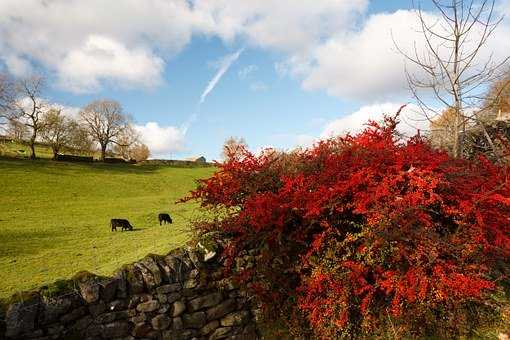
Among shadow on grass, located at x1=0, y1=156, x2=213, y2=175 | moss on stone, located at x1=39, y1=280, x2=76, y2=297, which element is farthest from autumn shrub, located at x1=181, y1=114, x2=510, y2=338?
shadow on grass, located at x1=0, y1=156, x2=213, y2=175

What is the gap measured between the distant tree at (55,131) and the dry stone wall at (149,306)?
4880 cm

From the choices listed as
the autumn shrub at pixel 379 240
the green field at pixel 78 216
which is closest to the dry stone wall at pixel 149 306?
the autumn shrub at pixel 379 240

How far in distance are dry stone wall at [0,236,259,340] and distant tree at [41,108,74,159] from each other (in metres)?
48.8

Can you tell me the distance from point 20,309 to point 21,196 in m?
26.6

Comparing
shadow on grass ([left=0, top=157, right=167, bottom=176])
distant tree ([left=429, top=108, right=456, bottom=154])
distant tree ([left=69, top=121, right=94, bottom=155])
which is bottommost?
shadow on grass ([left=0, top=157, right=167, bottom=176])

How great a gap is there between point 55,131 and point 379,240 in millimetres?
53313

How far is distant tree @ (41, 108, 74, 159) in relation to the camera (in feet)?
168

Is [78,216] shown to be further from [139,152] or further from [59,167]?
[139,152]

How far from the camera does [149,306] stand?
7.93m

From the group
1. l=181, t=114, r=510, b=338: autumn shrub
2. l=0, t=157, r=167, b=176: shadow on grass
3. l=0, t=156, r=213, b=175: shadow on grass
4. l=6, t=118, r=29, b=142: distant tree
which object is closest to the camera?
l=181, t=114, r=510, b=338: autumn shrub

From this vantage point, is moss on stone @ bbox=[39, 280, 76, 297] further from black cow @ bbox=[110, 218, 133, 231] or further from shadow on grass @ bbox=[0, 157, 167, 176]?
shadow on grass @ bbox=[0, 157, 167, 176]

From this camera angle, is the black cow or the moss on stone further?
the black cow

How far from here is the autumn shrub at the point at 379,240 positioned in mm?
7668

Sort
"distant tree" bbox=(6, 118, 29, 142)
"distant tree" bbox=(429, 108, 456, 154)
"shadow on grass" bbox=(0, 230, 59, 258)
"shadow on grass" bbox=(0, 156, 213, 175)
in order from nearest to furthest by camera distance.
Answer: "distant tree" bbox=(429, 108, 456, 154)
"shadow on grass" bbox=(0, 230, 59, 258)
"shadow on grass" bbox=(0, 156, 213, 175)
"distant tree" bbox=(6, 118, 29, 142)
